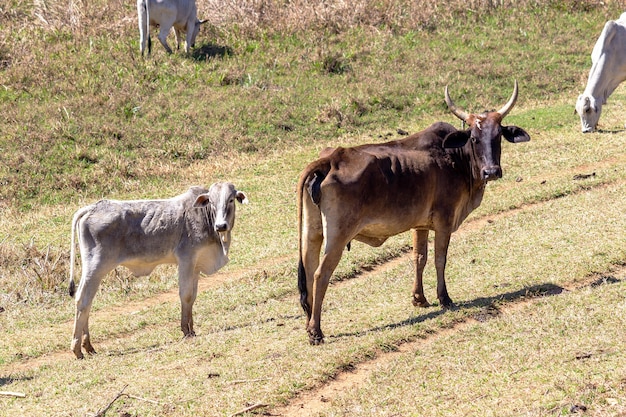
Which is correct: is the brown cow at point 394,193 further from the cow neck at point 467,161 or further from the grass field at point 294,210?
the grass field at point 294,210

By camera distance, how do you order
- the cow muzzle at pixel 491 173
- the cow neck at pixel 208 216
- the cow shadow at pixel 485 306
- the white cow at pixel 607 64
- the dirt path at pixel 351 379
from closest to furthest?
the dirt path at pixel 351 379 < the cow shadow at pixel 485 306 < the cow muzzle at pixel 491 173 < the cow neck at pixel 208 216 < the white cow at pixel 607 64

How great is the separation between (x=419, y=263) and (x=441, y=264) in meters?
0.24

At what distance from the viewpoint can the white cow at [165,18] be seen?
67.4ft

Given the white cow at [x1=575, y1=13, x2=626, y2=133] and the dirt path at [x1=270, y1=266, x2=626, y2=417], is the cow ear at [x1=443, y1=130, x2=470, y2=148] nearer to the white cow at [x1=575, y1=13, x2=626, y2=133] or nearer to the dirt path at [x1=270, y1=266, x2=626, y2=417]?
the dirt path at [x1=270, y1=266, x2=626, y2=417]

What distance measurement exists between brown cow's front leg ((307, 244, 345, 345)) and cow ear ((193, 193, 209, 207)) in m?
1.62

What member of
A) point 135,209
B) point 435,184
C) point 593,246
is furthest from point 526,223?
point 135,209

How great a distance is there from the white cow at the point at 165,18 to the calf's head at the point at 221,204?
38.9 ft

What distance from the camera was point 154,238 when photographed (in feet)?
31.2

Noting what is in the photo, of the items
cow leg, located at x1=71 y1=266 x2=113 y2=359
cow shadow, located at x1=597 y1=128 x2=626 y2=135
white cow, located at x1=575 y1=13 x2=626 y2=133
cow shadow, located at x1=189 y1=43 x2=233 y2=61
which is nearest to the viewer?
cow leg, located at x1=71 y1=266 x2=113 y2=359

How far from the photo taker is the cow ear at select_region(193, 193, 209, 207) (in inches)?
372

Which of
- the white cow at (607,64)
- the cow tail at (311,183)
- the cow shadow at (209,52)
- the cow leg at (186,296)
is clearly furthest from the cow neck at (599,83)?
the cow leg at (186,296)

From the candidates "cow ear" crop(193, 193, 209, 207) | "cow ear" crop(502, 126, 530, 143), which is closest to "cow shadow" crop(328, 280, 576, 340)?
"cow ear" crop(502, 126, 530, 143)

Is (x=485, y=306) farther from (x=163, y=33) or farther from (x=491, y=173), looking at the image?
(x=163, y=33)

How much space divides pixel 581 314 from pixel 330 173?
2560 mm
